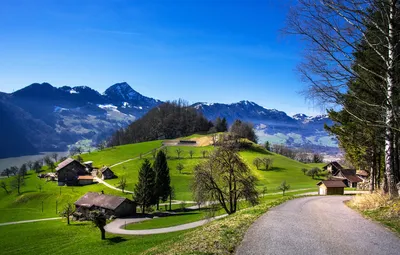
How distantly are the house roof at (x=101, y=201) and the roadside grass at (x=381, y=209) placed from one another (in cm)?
5816

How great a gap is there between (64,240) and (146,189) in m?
26.7

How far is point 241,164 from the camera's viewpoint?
3494 cm

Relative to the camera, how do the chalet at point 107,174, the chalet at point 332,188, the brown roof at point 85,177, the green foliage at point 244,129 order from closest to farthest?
the chalet at point 332,188
the chalet at point 107,174
the brown roof at point 85,177
the green foliage at point 244,129

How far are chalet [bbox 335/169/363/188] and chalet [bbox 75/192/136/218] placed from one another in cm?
6783

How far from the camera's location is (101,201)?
72.8 meters

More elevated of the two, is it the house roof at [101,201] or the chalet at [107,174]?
the chalet at [107,174]

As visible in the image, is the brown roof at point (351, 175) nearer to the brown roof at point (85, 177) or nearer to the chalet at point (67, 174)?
the brown roof at point (85, 177)

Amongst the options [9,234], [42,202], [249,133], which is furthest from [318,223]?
[249,133]

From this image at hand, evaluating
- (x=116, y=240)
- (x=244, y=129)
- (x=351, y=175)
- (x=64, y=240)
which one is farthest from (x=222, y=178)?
(x=244, y=129)

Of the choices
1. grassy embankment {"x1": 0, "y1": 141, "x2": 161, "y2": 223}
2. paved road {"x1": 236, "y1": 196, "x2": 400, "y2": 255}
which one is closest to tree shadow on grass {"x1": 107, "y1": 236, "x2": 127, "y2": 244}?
paved road {"x1": 236, "y1": 196, "x2": 400, "y2": 255}

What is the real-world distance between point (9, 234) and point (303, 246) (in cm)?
6350

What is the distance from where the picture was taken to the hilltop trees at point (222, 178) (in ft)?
112

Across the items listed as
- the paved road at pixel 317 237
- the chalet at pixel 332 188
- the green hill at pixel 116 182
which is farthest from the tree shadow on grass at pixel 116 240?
the chalet at pixel 332 188

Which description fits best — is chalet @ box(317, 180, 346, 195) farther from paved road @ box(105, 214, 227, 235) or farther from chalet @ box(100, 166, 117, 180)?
chalet @ box(100, 166, 117, 180)
